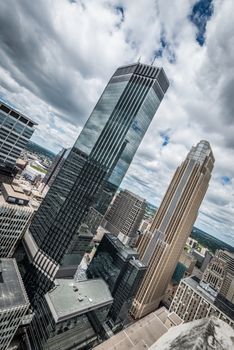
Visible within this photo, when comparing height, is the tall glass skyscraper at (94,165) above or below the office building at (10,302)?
above

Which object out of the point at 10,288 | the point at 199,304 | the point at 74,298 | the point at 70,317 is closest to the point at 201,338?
the point at 10,288

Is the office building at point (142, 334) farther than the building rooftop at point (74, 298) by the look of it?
Yes

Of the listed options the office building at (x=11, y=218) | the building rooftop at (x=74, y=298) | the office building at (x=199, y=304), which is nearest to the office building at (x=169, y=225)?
the office building at (x=199, y=304)

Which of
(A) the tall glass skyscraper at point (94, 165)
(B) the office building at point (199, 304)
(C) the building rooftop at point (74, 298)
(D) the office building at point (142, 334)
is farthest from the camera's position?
(B) the office building at point (199, 304)

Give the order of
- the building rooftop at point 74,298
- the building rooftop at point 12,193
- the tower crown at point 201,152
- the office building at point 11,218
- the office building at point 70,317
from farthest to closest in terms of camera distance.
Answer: the tower crown at point 201,152, the building rooftop at point 12,193, the office building at point 11,218, the building rooftop at point 74,298, the office building at point 70,317

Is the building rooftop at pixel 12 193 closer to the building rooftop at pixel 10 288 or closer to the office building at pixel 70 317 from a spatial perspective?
the building rooftop at pixel 10 288

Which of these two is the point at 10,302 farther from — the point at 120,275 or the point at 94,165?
the point at 94,165

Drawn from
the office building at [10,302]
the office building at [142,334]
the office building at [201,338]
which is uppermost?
the office building at [201,338]

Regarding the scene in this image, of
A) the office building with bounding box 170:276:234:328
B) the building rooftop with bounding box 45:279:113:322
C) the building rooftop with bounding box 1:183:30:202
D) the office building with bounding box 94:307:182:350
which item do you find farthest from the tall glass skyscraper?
the office building with bounding box 170:276:234:328
